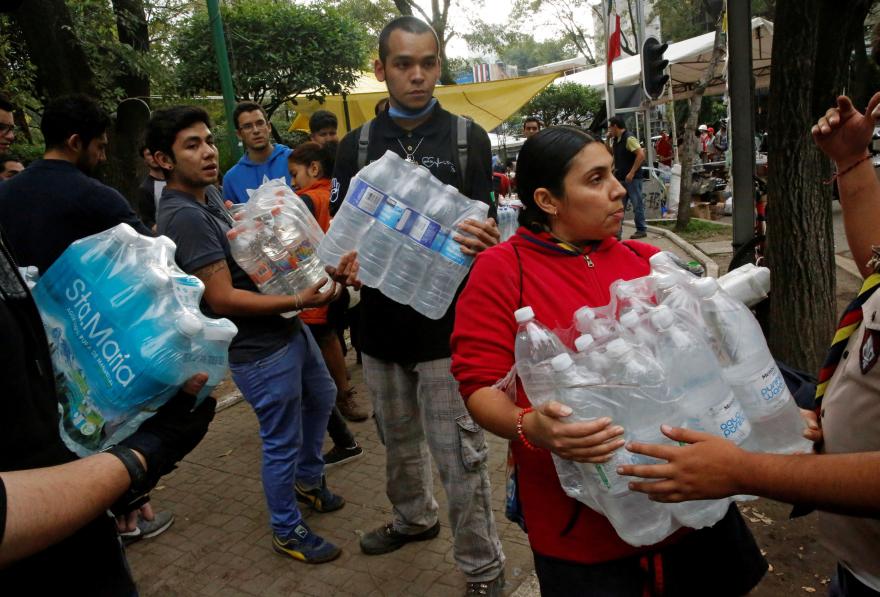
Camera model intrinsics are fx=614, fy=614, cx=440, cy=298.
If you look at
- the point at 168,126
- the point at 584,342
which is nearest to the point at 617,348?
the point at 584,342

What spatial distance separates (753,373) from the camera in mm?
1559

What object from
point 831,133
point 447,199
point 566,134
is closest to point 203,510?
point 447,199

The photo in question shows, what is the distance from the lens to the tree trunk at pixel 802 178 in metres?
3.74

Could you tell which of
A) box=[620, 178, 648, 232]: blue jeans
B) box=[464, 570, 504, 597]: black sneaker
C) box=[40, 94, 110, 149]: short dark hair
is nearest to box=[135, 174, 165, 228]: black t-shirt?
box=[40, 94, 110, 149]: short dark hair

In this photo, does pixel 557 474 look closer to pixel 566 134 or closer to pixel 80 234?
pixel 566 134

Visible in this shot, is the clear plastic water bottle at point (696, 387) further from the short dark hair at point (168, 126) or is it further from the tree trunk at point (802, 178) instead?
the tree trunk at point (802, 178)

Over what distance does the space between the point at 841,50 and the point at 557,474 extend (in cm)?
361

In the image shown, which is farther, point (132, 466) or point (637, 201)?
point (637, 201)

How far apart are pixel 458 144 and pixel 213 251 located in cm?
124

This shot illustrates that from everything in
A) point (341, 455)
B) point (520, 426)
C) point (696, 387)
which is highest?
point (696, 387)

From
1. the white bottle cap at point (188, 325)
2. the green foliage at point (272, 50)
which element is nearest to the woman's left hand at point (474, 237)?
the white bottle cap at point (188, 325)

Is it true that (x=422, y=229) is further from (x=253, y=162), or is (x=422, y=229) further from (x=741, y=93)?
(x=741, y=93)

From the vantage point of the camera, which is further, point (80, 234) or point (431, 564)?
point (431, 564)

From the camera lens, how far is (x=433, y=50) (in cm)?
291
